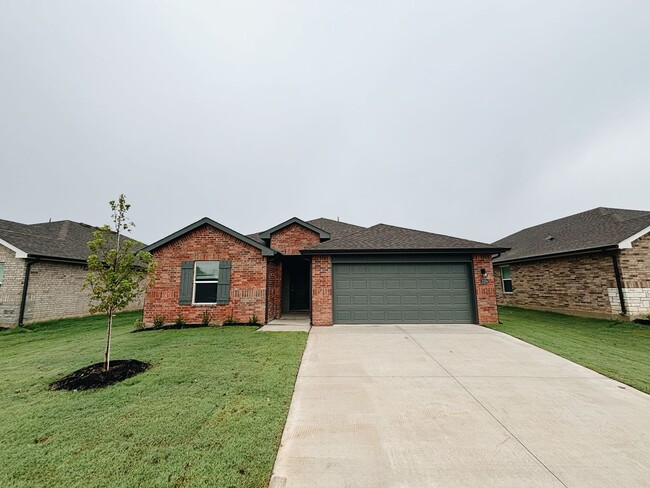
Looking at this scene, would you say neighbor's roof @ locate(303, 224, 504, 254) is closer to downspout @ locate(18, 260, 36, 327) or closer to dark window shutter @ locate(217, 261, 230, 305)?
dark window shutter @ locate(217, 261, 230, 305)

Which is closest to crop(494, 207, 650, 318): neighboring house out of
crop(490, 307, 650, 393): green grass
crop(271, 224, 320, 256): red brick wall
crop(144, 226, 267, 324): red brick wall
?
crop(490, 307, 650, 393): green grass

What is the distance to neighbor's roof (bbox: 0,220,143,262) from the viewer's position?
11.0 m

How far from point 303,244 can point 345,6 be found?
42.0 ft

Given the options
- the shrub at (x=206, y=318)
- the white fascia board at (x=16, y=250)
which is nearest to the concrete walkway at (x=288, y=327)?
the shrub at (x=206, y=318)

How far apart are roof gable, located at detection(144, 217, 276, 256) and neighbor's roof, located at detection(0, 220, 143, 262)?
2149mm

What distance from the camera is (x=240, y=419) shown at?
10.3ft

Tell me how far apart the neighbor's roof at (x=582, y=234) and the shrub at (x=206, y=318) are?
15.7 m

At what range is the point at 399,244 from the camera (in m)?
9.74

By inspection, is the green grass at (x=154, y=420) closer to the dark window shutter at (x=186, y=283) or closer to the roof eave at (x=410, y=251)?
the dark window shutter at (x=186, y=283)

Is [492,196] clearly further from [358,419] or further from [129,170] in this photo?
[129,170]

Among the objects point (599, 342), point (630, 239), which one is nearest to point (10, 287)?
point (599, 342)

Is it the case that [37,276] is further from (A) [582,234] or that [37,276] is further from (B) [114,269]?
(A) [582,234]

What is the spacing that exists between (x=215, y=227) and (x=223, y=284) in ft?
7.42

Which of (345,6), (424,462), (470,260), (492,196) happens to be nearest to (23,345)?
(424,462)
